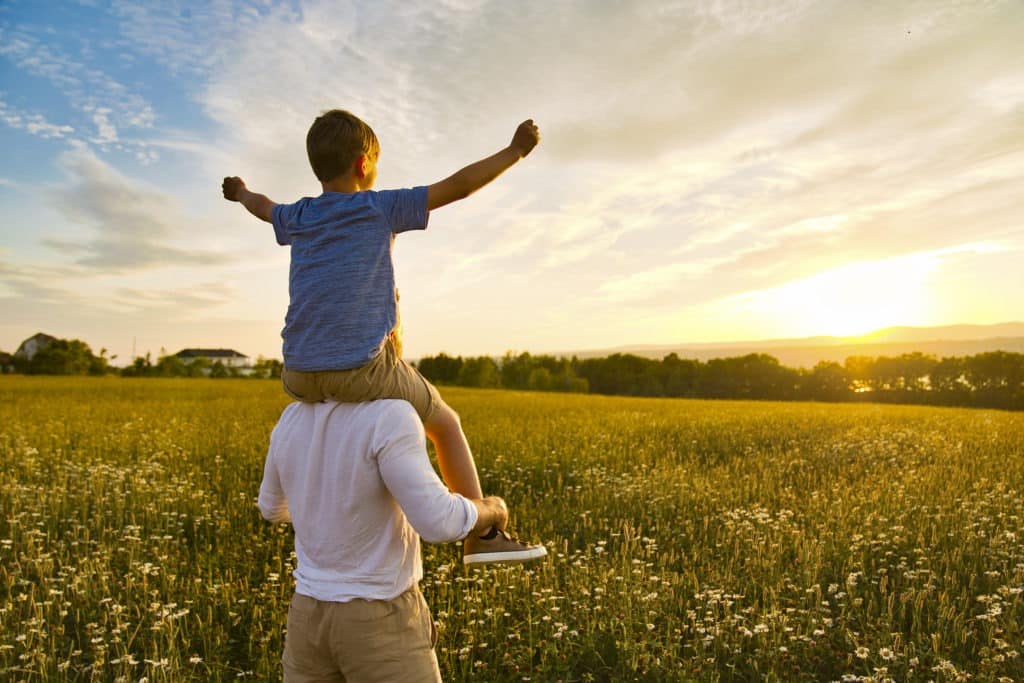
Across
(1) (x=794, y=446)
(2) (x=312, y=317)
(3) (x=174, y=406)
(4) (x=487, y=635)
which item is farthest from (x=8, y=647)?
(3) (x=174, y=406)

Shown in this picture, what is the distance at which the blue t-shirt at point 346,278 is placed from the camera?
2.33m

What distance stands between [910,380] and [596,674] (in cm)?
5293

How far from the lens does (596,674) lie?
4.62m

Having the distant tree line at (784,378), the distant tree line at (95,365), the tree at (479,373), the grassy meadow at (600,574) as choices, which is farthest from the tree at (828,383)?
the distant tree line at (95,365)

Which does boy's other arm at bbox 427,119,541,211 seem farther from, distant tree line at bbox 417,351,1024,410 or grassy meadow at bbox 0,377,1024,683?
distant tree line at bbox 417,351,1024,410

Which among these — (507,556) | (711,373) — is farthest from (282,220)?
(711,373)

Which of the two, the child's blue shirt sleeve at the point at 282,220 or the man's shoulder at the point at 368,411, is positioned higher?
the child's blue shirt sleeve at the point at 282,220

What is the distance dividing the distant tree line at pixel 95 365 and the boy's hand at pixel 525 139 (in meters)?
71.5

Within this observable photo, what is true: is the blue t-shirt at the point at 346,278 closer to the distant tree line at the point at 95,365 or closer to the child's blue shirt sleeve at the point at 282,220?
the child's blue shirt sleeve at the point at 282,220

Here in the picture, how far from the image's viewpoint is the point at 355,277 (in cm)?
236

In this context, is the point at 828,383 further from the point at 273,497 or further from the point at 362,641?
the point at 362,641

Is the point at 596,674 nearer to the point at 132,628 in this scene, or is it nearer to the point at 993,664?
the point at 993,664

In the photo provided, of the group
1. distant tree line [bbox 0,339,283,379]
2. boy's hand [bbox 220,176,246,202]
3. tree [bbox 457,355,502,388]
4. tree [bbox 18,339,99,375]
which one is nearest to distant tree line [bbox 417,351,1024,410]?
tree [bbox 457,355,502,388]

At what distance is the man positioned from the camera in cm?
224
